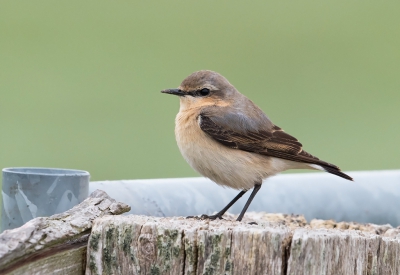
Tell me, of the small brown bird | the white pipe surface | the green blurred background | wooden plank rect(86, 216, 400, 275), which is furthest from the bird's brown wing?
the green blurred background

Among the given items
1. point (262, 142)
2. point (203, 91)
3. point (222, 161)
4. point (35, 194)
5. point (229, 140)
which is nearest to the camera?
point (35, 194)

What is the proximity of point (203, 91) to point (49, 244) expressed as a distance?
11.3ft

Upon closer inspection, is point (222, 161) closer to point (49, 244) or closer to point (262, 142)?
point (262, 142)

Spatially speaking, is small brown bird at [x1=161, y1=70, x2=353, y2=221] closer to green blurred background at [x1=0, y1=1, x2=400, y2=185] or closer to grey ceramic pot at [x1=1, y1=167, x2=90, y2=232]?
grey ceramic pot at [x1=1, y1=167, x2=90, y2=232]

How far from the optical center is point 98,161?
14891mm

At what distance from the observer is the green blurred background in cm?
1584

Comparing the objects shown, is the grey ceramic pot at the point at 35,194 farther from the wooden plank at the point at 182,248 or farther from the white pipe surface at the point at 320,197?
the wooden plank at the point at 182,248

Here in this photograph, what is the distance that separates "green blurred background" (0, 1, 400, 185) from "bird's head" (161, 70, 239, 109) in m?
6.48

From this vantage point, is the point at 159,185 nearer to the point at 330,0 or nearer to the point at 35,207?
the point at 35,207

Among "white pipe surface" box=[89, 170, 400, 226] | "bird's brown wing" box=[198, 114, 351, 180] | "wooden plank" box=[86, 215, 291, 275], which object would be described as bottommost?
"white pipe surface" box=[89, 170, 400, 226]

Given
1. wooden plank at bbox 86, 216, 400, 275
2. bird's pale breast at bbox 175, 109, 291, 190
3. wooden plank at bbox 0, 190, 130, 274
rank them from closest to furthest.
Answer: wooden plank at bbox 0, 190, 130, 274 → wooden plank at bbox 86, 216, 400, 275 → bird's pale breast at bbox 175, 109, 291, 190

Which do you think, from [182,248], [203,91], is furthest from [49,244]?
[203,91]

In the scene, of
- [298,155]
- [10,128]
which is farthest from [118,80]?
[298,155]

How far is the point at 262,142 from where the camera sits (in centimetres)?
673
